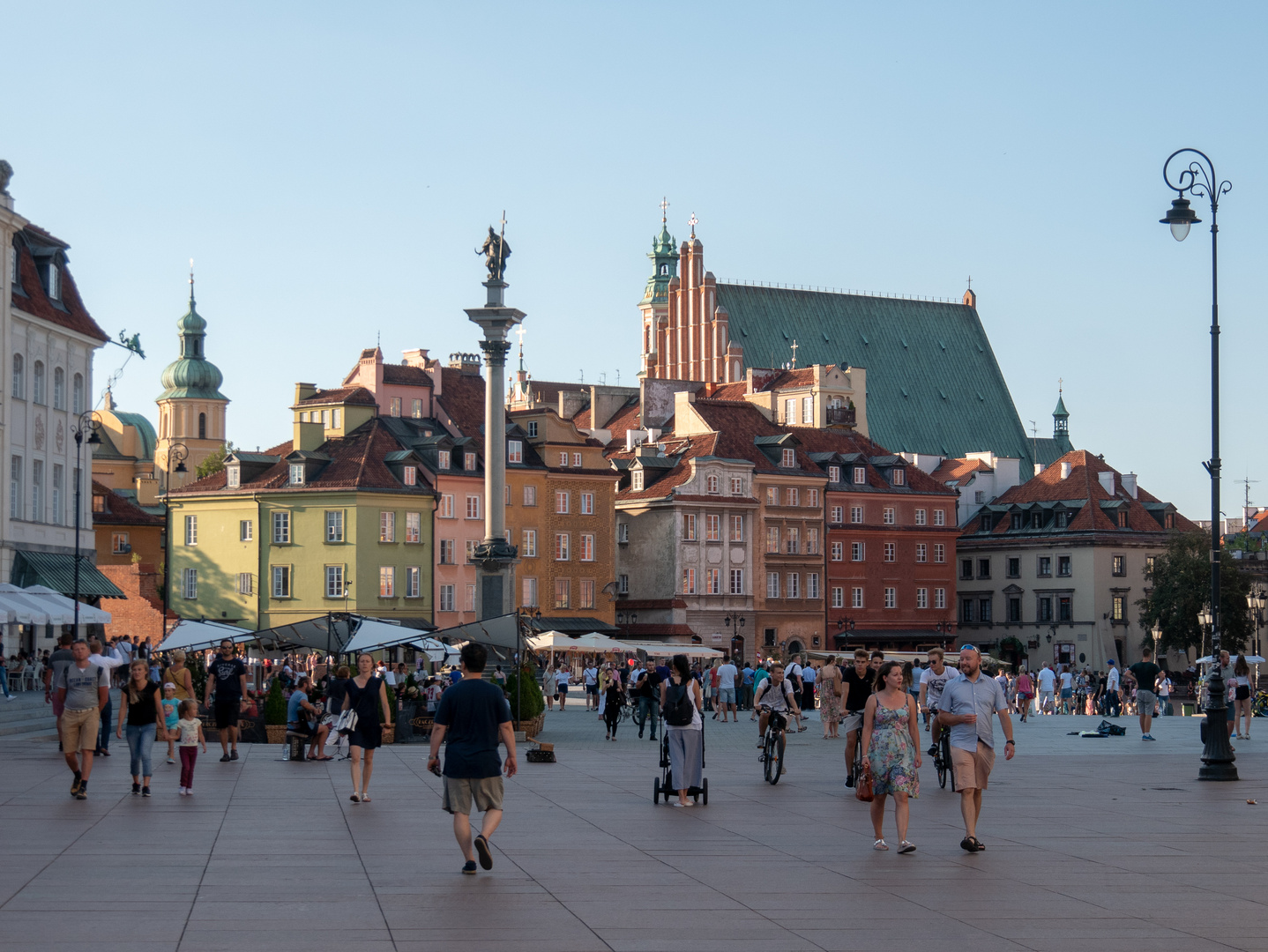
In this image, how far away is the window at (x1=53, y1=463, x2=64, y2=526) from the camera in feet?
201

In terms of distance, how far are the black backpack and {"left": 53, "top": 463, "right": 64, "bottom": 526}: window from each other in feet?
144

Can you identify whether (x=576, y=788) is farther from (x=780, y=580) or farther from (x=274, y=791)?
(x=780, y=580)

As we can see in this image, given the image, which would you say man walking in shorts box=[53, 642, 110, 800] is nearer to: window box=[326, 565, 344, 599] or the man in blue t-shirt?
the man in blue t-shirt

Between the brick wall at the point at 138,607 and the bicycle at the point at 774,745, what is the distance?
5977 centimetres

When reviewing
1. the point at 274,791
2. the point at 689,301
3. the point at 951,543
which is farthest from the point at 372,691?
the point at 689,301

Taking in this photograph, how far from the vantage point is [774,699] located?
24719 millimetres

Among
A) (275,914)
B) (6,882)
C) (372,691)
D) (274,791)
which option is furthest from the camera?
(274,791)

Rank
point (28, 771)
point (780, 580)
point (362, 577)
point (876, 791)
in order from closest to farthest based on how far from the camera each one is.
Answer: point (876, 791) → point (28, 771) → point (362, 577) → point (780, 580)

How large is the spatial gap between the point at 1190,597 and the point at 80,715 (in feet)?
270

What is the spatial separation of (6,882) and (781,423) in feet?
320

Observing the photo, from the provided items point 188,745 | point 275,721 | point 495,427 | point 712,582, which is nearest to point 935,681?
point 188,745

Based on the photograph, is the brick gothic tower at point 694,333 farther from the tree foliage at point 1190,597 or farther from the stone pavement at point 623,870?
the stone pavement at point 623,870

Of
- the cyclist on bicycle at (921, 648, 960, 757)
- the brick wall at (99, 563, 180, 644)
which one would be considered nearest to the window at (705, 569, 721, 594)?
the brick wall at (99, 563, 180, 644)

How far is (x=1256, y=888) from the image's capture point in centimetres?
1384
